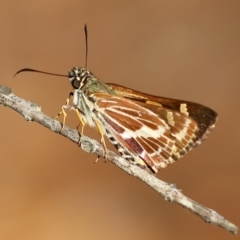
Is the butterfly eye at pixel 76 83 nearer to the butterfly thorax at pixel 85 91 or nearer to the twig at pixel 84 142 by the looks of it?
the butterfly thorax at pixel 85 91

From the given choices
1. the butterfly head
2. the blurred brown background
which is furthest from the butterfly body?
the blurred brown background

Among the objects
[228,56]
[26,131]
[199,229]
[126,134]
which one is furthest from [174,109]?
[228,56]

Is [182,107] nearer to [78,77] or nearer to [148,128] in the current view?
[148,128]

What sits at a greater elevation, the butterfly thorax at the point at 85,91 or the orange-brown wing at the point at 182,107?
the orange-brown wing at the point at 182,107

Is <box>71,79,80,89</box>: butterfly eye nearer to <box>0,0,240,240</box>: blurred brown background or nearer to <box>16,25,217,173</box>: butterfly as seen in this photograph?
<box>16,25,217,173</box>: butterfly

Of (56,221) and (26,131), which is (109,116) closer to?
(56,221)

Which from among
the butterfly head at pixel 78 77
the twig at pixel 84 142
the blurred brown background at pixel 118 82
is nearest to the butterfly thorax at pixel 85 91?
the butterfly head at pixel 78 77

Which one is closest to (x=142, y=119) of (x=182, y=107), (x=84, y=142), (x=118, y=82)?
(x=182, y=107)
